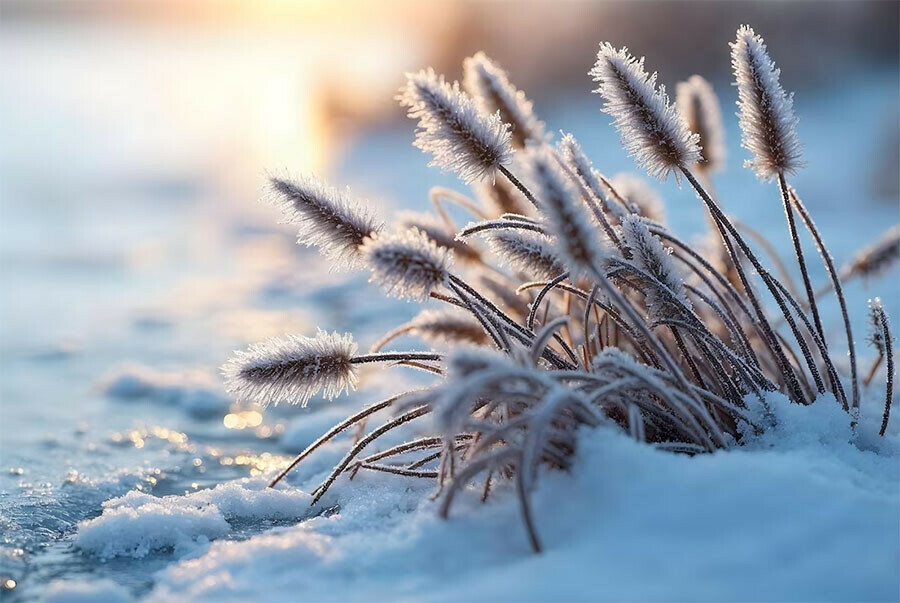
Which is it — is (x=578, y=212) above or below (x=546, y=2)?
below

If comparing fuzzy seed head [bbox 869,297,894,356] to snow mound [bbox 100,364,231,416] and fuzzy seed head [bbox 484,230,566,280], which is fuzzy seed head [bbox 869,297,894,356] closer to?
fuzzy seed head [bbox 484,230,566,280]

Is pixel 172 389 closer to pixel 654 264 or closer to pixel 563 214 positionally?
pixel 654 264

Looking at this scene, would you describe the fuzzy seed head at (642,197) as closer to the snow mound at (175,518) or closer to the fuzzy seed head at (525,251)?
the fuzzy seed head at (525,251)

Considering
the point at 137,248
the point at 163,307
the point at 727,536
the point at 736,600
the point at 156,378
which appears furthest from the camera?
the point at 137,248

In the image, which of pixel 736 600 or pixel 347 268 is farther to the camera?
pixel 347 268

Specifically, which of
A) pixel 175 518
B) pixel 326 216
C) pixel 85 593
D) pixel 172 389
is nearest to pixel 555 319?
pixel 326 216

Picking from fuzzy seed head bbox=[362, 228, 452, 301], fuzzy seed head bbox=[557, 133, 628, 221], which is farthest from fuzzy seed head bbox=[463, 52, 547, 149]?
fuzzy seed head bbox=[362, 228, 452, 301]

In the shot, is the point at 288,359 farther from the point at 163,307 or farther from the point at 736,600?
the point at 163,307

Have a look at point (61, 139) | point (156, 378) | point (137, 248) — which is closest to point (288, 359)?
point (156, 378)
